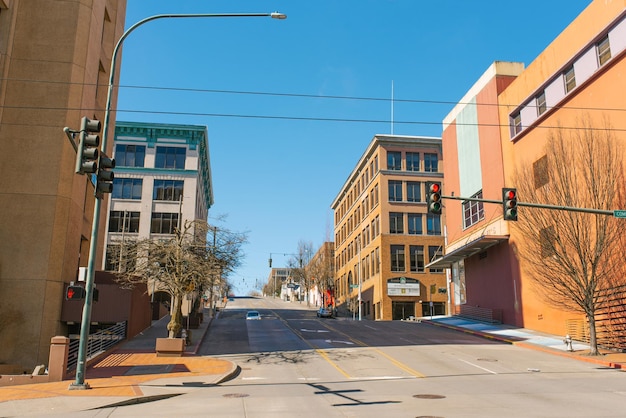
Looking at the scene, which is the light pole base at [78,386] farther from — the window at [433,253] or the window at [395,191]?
the window at [433,253]

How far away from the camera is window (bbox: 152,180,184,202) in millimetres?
57781

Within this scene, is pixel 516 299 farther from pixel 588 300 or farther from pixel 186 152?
pixel 186 152

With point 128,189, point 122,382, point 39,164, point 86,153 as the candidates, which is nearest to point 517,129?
point 39,164

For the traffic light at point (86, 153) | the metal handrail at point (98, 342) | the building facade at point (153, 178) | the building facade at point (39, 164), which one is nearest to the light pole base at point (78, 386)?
the metal handrail at point (98, 342)

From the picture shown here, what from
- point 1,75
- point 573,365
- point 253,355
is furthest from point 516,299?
point 1,75

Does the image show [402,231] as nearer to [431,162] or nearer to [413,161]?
[413,161]

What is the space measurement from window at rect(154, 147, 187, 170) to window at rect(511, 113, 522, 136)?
35692mm

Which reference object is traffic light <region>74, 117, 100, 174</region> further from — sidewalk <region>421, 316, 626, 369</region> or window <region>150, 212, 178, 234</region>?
window <region>150, 212, 178, 234</region>

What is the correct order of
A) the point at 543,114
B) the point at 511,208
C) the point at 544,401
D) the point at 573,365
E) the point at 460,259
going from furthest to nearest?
1. the point at 460,259
2. the point at 543,114
3. the point at 573,365
4. the point at 511,208
5. the point at 544,401

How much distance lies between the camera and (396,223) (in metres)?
66.6

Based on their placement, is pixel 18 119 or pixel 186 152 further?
pixel 186 152

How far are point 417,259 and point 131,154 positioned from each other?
118 ft

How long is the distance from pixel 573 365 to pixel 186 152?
4691 cm

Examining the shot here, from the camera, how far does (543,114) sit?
104 ft
